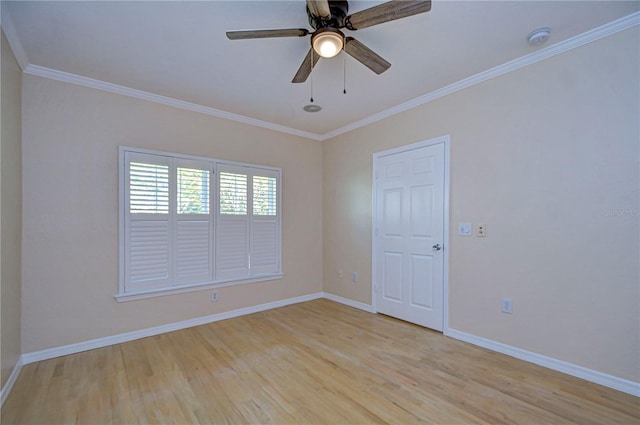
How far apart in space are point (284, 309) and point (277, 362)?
5.13ft

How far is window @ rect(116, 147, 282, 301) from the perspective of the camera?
10.4 ft

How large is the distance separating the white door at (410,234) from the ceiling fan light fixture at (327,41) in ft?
6.09

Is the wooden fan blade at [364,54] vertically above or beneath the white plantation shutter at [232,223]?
above

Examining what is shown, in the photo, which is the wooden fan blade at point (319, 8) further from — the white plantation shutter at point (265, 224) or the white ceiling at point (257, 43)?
the white plantation shutter at point (265, 224)

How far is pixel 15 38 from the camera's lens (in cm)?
228

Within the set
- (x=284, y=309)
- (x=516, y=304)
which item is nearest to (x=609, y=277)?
(x=516, y=304)

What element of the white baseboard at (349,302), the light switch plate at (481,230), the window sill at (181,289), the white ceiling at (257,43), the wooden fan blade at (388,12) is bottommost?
the white baseboard at (349,302)

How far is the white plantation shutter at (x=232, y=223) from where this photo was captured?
149 inches

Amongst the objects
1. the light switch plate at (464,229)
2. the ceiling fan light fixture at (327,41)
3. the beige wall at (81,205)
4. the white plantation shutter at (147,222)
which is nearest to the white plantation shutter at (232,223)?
the beige wall at (81,205)

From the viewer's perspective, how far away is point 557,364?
2439 millimetres

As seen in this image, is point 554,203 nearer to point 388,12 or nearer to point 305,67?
point 388,12

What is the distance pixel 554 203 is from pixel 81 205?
4343mm

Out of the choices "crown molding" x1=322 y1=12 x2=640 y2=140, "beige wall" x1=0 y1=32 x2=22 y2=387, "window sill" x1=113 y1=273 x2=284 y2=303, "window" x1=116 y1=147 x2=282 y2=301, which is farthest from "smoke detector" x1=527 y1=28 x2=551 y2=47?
"beige wall" x1=0 y1=32 x2=22 y2=387

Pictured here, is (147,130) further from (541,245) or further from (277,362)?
(541,245)
